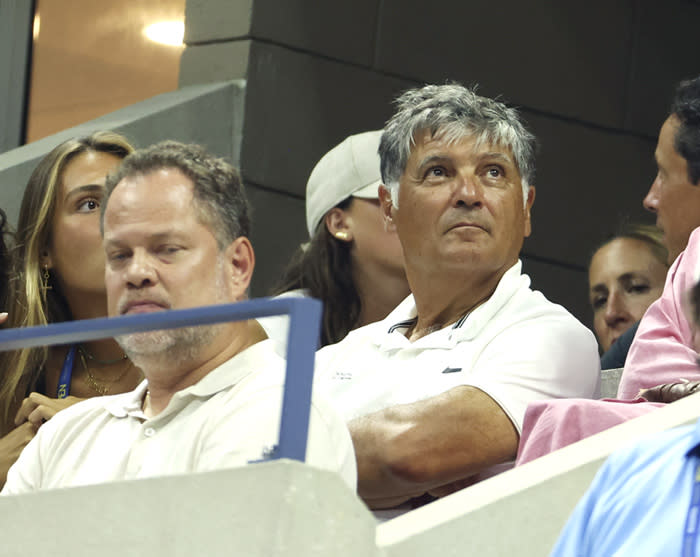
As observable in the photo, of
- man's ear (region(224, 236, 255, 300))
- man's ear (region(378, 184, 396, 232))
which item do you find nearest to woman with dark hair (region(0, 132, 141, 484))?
man's ear (region(378, 184, 396, 232))

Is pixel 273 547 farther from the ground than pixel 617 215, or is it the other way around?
pixel 273 547

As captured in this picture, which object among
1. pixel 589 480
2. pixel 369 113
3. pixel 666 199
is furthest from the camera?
pixel 369 113

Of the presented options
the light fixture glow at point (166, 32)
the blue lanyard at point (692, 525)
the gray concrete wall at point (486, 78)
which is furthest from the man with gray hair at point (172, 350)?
the light fixture glow at point (166, 32)

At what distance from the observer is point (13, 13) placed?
20.1 ft

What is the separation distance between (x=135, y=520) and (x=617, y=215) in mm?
4622

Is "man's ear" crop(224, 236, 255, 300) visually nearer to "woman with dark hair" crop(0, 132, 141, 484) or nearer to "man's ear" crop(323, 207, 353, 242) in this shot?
"woman with dark hair" crop(0, 132, 141, 484)

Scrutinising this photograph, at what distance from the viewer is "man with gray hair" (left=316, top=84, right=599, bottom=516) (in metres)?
2.79

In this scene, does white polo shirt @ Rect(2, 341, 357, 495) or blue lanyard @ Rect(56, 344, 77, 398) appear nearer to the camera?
white polo shirt @ Rect(2, 341, 357, 495)

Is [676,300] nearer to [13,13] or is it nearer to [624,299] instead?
[624,299]

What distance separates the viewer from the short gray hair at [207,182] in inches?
107

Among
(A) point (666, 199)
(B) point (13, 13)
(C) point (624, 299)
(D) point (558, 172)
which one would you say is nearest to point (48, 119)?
(B) point (13, 13)

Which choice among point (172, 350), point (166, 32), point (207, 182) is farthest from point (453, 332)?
point (166, 32)

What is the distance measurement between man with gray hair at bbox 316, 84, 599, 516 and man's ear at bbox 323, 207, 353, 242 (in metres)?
0.54

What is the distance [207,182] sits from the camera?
2740 millimetres
